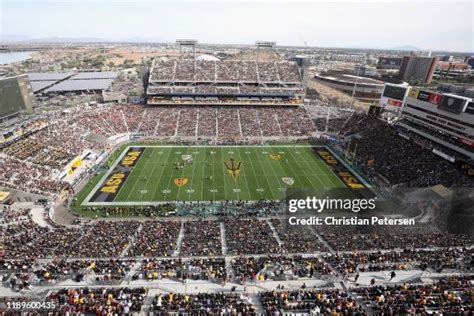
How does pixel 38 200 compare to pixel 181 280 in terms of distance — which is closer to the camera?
pixel 181 280

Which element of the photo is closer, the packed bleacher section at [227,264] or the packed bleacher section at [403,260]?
the packed bleacher section at [227,264]

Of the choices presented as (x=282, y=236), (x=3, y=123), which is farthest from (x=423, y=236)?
(x=3, y=123)

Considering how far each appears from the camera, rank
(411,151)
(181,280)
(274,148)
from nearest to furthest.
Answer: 1. (181,280)
2. (411,151)
3. (274,148)

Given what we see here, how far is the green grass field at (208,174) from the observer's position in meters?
34.1

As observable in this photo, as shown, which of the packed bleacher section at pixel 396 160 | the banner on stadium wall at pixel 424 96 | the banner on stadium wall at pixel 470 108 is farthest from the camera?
the banner on stadium wall at pixel 424 96

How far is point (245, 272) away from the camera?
18.5 m

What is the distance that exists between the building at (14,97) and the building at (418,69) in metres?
124

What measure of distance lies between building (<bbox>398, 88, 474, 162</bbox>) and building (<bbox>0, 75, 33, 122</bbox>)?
56.9 metres

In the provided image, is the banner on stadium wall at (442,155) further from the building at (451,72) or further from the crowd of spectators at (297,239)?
the building at (451,72)

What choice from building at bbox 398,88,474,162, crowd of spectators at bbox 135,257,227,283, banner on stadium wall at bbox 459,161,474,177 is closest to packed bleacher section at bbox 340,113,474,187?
banner on stadium wall at bbox 459,161,474,177

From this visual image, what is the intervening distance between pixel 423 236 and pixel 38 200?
36.3 metres

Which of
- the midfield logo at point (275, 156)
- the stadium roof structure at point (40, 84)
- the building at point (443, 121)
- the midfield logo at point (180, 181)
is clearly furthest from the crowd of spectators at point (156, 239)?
the stadium roof structure at point (40, 84)

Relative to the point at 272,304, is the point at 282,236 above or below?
below

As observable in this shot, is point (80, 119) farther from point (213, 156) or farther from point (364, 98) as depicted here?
point (364, 98)
